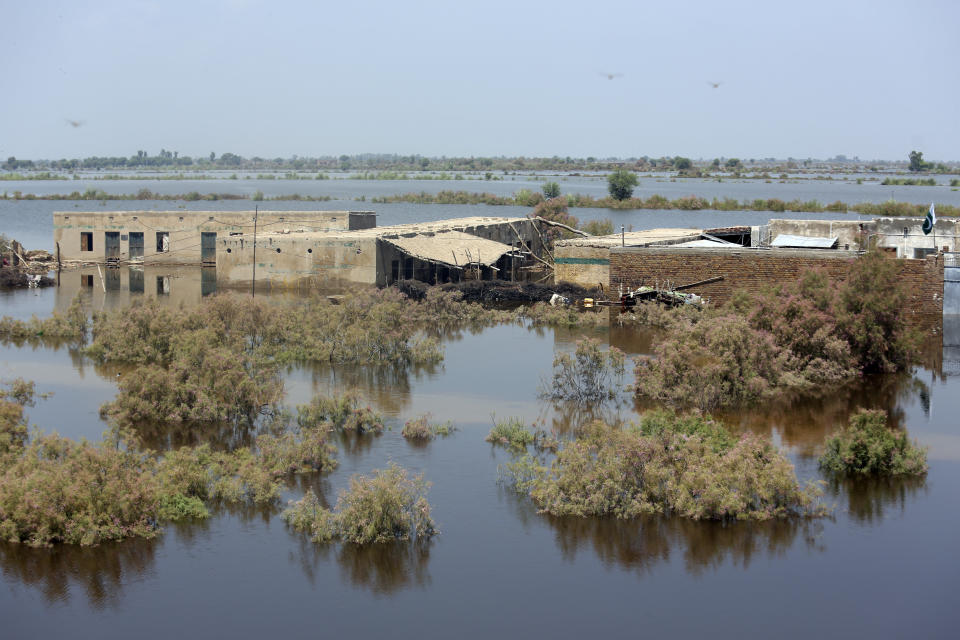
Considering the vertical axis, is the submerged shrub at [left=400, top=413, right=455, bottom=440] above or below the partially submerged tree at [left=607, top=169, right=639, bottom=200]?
below

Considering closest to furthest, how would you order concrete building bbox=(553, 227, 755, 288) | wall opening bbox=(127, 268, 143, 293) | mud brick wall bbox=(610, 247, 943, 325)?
1. mud brick wall bbox=(610, 247, 943, 325)
2. concrete building bbox=(553, 227, 755, 288)
3. wall opening bbox=(127, 268, 143, 293)

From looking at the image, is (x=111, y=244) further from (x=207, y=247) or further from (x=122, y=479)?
(x=122, y=479)

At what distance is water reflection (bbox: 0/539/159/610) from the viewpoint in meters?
11.8

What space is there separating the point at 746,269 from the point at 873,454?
13292 millimetres

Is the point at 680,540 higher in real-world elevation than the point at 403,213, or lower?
lower

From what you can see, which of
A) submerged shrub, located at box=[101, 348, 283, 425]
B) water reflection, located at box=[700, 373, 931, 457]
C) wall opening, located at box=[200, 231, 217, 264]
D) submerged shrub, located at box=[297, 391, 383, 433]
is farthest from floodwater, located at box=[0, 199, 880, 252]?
submerged shrub, located at box=[297, 391, 383, 433]

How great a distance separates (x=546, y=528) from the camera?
1355cm

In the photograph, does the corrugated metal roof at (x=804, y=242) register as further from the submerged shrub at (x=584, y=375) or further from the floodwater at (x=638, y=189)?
the floodwater at (x=638, y=189)

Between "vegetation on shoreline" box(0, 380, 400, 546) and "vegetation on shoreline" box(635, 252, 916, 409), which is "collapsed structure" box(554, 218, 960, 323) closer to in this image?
"vegetation on shoreline" box(635, 252, 916, 409)

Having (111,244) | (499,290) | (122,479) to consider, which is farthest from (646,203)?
(122,479)

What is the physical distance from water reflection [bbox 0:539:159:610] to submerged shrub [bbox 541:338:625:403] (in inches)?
339

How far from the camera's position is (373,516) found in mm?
12984

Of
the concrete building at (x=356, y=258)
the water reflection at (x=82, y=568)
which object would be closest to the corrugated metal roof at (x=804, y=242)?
the concrete building at (x=356, y=258)

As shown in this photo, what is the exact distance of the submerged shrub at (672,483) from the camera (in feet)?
44.7
